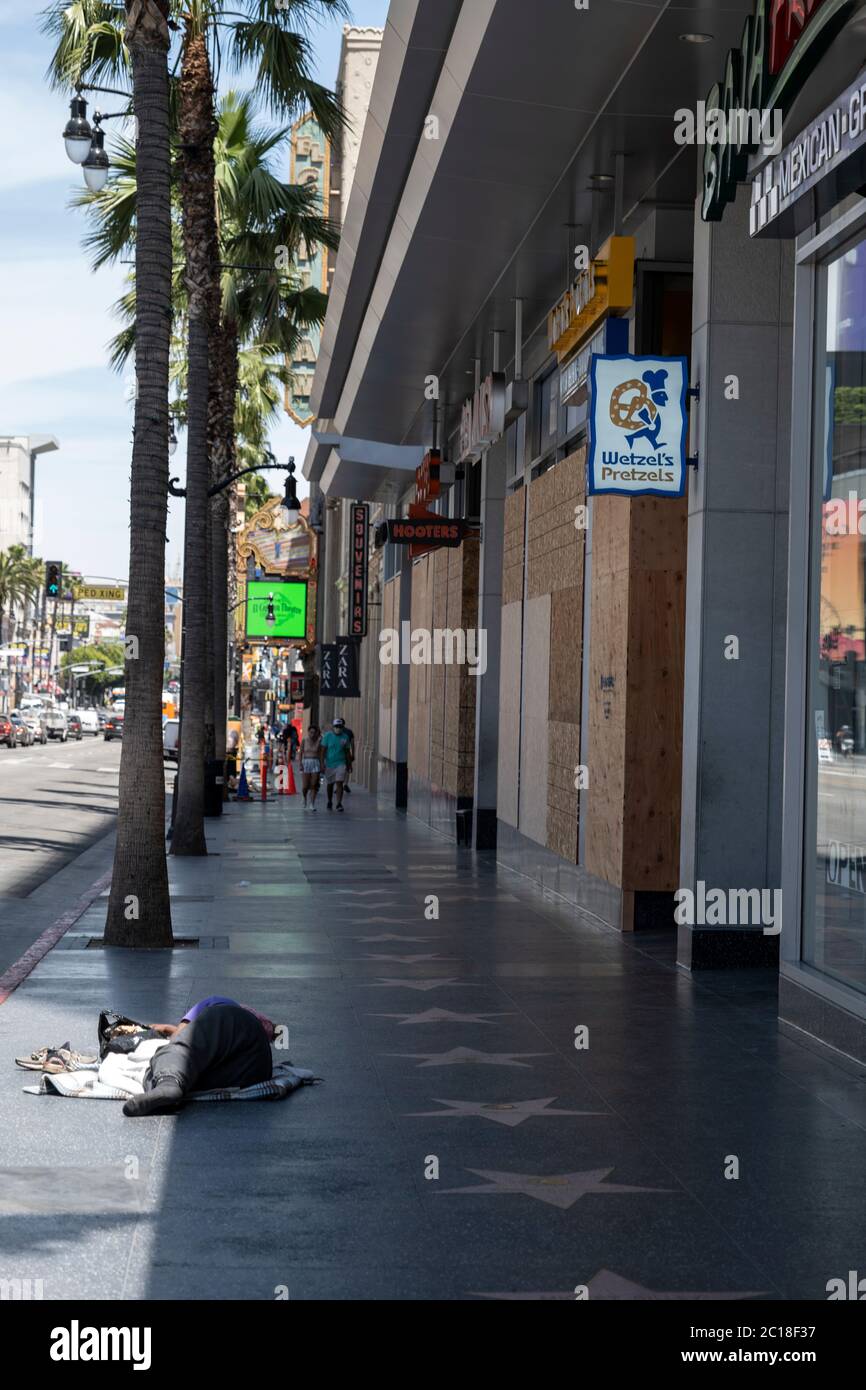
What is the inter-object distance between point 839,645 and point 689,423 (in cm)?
380

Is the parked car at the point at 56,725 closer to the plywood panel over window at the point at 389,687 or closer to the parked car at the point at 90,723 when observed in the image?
the parked car at the point at 90,723

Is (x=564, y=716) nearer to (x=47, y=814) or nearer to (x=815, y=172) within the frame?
(x=815, y=172)

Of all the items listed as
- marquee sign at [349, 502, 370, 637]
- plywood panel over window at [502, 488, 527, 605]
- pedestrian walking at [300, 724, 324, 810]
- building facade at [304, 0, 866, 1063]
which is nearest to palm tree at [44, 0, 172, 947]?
building facade at [304, 0, 866, 1063]

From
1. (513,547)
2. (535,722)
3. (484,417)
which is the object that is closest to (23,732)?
(513,547)

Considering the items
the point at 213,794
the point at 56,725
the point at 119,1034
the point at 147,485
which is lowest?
the point at 56,725

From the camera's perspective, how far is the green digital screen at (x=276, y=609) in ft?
243

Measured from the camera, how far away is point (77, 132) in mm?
19016

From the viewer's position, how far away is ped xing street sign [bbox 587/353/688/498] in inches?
486

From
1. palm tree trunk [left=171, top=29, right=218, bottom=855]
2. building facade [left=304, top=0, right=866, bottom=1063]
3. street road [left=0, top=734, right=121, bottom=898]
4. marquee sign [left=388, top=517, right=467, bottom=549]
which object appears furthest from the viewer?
marquee sign [left=388, top=517, right=467, bottom=549]

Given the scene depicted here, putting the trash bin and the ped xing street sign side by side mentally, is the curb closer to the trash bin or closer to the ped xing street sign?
the ped xing street sign

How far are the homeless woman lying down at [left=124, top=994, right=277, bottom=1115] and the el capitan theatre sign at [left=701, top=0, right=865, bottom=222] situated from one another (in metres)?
5.46

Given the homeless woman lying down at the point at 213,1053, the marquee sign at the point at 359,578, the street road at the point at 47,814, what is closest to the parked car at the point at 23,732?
the street road at the point at 47,814
